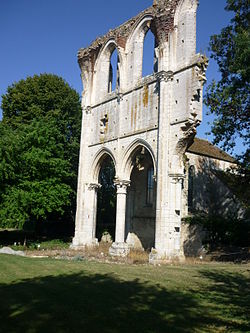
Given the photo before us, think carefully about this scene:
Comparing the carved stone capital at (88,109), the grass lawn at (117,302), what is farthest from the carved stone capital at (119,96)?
the grass lawn at (117,302)

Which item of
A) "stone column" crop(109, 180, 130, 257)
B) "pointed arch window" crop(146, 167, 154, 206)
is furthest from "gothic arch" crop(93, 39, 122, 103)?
"stone column" crop(109, 180, 130, 257)

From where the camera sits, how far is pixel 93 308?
641 centimetres

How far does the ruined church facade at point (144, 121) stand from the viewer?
17.2 meters

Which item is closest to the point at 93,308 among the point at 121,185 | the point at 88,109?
the point at 121,185

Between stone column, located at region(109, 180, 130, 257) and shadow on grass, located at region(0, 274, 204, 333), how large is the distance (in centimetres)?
1041

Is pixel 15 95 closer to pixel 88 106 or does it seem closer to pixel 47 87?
pixel 47 87

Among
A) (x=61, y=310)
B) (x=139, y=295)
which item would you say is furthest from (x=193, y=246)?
(x=61, y=310)

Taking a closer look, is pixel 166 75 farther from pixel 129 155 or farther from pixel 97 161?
pixel 97 161

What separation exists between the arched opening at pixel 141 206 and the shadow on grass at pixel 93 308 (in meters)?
16.1

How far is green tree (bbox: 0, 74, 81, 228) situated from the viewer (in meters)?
20.4

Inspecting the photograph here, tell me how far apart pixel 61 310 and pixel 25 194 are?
14978 mm

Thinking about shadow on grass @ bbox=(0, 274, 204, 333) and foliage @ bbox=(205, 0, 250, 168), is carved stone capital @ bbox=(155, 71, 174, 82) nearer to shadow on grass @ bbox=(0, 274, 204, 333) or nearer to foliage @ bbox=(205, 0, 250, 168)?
foliage @ bbox=(205, 0, 250, 168)

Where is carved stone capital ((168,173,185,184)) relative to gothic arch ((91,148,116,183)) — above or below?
below

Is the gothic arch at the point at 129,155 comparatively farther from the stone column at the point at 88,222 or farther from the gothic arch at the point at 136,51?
the gothic arch at the point at 136,51
